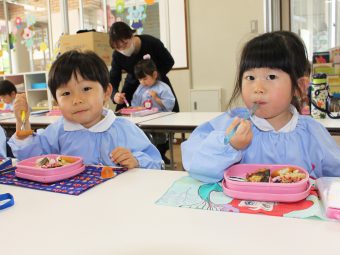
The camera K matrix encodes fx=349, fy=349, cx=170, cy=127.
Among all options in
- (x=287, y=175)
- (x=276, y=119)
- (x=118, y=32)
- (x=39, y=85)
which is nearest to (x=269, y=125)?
(x=276, y=119)

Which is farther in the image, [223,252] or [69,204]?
[69,204]

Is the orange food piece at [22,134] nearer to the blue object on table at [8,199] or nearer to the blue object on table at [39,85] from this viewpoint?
the blue object on table at [8,199]

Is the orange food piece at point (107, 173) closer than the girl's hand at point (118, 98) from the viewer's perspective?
Yes

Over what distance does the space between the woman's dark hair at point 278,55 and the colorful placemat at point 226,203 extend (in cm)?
36

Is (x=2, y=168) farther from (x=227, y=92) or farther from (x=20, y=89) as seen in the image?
(x=20, y=89)

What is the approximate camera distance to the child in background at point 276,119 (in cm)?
105

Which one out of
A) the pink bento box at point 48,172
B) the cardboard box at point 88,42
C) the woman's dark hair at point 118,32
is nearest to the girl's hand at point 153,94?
the woman's dark hair at point 118,32

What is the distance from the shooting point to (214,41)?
179 inches

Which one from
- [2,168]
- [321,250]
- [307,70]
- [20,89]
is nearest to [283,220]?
[321,250]

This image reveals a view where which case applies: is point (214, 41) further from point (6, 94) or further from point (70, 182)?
point (70, 182)

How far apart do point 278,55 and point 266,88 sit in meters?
0.11

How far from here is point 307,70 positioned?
3.71ft

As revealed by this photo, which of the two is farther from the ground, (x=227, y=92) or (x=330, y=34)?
(x=330, y=34)

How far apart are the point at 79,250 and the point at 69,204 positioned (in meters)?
0.24
